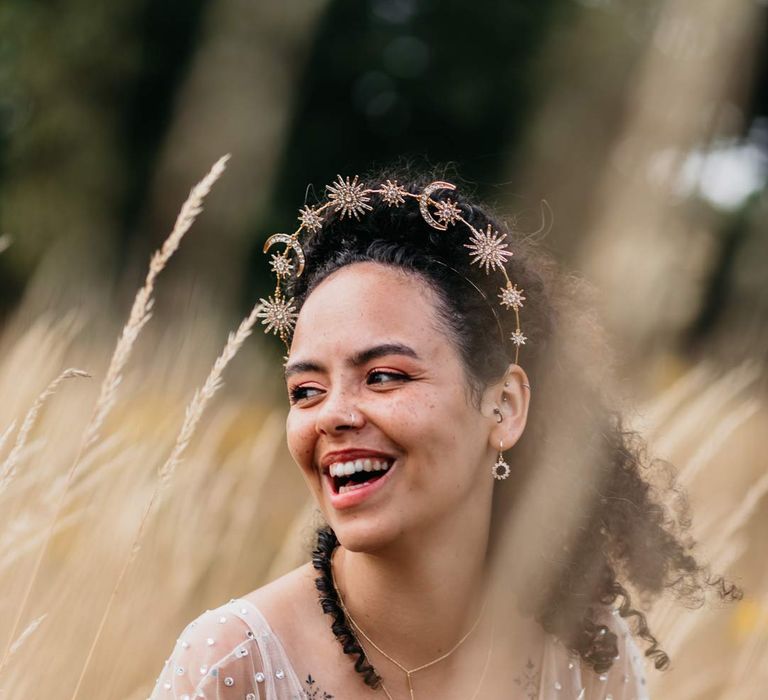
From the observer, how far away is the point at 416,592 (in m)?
2.37

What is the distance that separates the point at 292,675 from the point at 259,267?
7.13 m

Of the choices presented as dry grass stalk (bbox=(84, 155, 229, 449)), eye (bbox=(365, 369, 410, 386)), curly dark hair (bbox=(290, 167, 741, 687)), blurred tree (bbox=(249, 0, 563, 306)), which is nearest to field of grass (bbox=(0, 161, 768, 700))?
dry grass stalk (bbox=(84, 155, 229, 449))

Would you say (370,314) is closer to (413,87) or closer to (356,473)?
(356,473)

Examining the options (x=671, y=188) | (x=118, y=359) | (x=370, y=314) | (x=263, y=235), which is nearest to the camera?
(x=118, y=359)

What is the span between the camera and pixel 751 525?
385 centimetres

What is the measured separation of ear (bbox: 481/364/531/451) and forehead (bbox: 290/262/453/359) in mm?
189

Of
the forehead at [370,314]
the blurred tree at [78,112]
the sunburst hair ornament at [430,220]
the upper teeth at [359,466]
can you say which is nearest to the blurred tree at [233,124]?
the blurred tree at [78,112]

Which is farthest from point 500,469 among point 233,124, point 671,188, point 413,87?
point 413,87

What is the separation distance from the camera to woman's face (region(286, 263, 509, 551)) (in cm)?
215

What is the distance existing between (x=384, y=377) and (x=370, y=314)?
0.15 m

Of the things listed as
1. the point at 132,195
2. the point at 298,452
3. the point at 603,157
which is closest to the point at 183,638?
the point at 298,452

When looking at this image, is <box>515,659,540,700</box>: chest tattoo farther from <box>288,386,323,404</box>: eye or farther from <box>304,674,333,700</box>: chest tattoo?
<box>288,386,323,404</box>: eye

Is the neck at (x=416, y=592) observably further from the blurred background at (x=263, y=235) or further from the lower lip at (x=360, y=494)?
the blurred background at (x=263, y=235)

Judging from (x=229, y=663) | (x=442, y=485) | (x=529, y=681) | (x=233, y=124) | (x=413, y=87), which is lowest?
(x=529, y=681)
